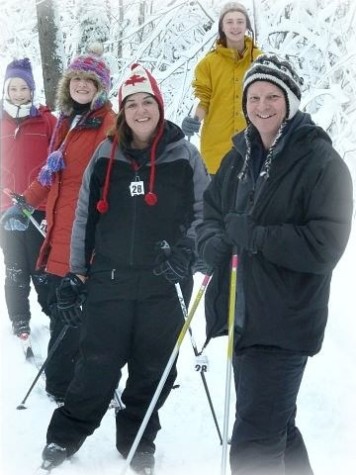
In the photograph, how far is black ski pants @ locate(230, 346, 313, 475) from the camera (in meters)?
2.58

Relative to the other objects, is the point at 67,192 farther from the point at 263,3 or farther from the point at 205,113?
the point at 263,3

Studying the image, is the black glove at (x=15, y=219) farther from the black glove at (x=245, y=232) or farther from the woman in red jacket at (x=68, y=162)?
the black glove at (x=245, y=232)

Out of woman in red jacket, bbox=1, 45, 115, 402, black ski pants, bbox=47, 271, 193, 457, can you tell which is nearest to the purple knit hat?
woman in red jacket, bbox=1, 45, 115, 402

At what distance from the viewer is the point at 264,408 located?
258 cm

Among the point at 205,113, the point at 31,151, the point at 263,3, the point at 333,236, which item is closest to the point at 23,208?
the point at 31,151

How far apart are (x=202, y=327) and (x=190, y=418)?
5.24 feet

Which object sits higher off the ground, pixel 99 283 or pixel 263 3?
pixel 263 3

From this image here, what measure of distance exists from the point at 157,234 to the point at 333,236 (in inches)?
41.0

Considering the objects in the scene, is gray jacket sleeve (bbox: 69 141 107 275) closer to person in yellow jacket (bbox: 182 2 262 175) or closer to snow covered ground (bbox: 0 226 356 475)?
snow covered ground (bbox: 0 226 356 475)

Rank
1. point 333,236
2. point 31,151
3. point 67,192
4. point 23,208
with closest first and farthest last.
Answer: point 333,236 → point 67,192 → point 23,208 → point 31,151

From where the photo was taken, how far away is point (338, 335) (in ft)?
17.2

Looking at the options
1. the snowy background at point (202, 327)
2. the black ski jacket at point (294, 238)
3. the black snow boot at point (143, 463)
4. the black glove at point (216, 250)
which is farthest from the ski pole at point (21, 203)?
the black ski jacket at point (294, 238)

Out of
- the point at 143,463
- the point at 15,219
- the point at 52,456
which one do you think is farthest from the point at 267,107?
the point at 15,219

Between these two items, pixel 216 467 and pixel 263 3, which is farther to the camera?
pixel 263 3
